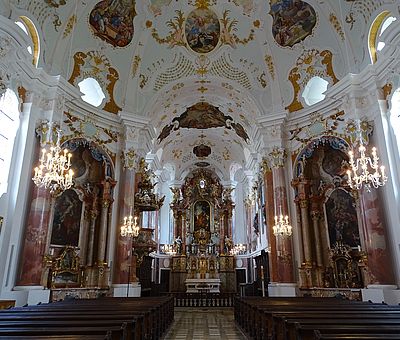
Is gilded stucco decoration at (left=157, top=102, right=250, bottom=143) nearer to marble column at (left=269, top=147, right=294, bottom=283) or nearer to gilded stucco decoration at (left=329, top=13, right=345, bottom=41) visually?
marble column at (left=269, top=147, right=294, bottom=283)

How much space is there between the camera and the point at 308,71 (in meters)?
13.6

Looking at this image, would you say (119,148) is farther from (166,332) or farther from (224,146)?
(224,146)

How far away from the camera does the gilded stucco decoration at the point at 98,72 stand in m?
12.8

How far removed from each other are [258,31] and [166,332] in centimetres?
1162

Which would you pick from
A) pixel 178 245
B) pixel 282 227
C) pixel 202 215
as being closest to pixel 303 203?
pixel 282 227

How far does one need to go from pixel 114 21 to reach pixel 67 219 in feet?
25.6

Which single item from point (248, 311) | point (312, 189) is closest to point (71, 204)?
point (248, 311)

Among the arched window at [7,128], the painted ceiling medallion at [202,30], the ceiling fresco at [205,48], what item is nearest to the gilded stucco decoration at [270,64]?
the ceiling fresco at [205,48]

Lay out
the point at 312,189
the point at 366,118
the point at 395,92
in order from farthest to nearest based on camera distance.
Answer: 1. the point at 312,189
2. the point at 366,118
3. the point at 395,92

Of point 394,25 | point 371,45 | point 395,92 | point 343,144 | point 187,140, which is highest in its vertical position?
point 187,140

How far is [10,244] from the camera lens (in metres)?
9.14

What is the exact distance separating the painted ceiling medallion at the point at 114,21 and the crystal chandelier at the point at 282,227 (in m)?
9.27

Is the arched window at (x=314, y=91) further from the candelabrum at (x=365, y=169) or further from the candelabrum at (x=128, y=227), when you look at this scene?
the candelabrum at (x=128, y=227)

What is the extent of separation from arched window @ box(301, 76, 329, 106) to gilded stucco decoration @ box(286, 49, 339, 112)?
7.8 inches
